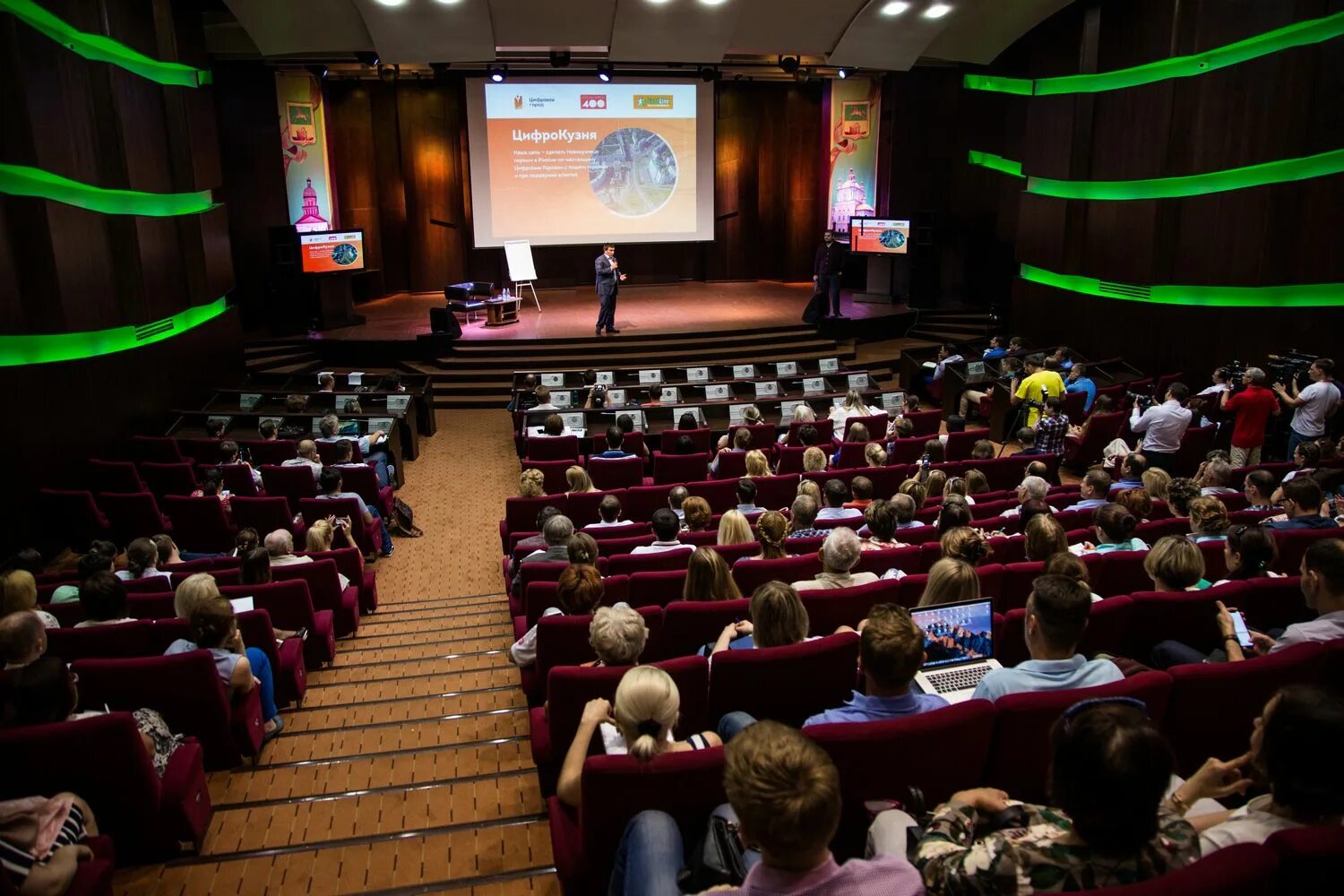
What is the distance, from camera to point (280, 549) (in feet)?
18.5

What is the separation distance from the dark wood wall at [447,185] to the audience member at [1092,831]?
16.0 metres

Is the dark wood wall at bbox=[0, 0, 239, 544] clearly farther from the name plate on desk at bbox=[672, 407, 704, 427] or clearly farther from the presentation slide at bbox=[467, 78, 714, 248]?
the name plate on desk at bbox=[672, 407, 704, 427]

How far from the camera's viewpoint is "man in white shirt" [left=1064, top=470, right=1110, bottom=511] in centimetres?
564

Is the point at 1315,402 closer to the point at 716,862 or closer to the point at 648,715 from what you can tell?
the point at 648,715

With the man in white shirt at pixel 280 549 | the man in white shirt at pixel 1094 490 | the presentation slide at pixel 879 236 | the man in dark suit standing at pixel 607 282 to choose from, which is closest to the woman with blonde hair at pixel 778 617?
the man in white shirt at pixel 1094 490

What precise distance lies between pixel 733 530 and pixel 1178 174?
9.27 meters

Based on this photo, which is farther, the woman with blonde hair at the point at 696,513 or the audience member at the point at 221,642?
the woman with blonde hair at the point at 696,513

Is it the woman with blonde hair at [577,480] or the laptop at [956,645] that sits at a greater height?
the laptop at [956,645]

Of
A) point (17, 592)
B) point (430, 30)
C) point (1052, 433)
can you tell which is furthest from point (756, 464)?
point (430, 30)

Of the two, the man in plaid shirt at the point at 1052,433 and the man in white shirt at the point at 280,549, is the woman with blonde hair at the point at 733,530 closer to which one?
the man in white shirt at the point at 280,549

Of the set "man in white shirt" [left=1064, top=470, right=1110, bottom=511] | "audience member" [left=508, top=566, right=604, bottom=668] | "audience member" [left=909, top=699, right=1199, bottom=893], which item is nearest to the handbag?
"audience member" [left=909, top=699, right=1199, bottom=893]

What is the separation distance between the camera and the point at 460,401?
13.2 metres

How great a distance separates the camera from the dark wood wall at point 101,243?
8.04m

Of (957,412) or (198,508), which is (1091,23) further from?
(198,508)
